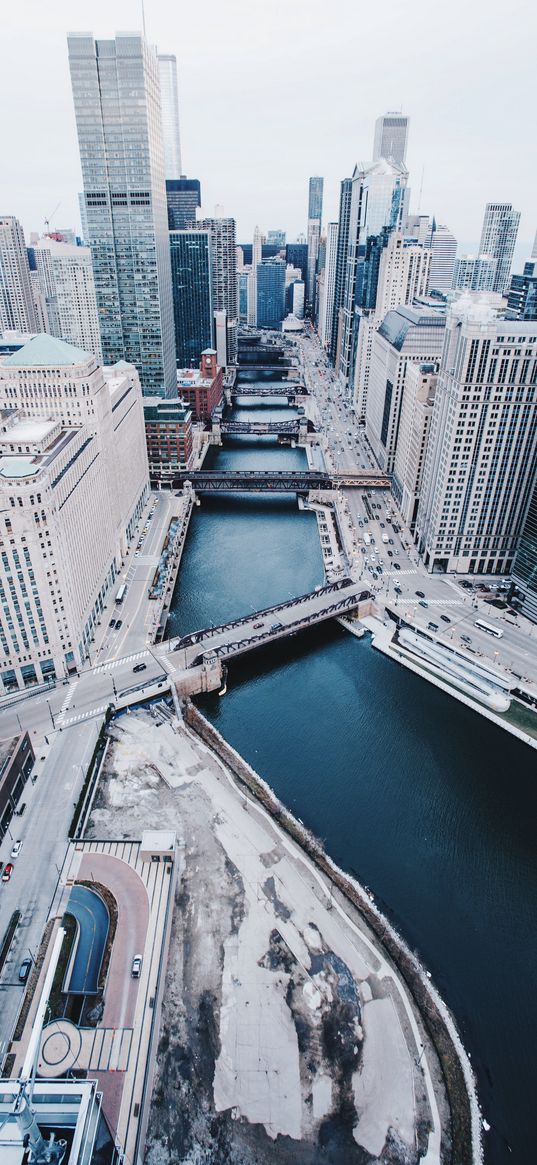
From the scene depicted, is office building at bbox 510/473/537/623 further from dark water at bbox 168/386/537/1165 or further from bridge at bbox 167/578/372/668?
dark water at bbox 168/386/537/1165

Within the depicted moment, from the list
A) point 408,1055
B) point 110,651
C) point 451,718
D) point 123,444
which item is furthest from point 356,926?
point 123,444

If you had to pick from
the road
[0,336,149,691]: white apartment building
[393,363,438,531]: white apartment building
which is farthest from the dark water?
[393,363,438,531]: white apartment building

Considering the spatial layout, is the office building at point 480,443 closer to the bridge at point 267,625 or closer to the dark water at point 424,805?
the bridge at point 267,625

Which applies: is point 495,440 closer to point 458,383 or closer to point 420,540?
point 458,383

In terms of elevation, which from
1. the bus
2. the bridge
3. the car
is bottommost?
the car

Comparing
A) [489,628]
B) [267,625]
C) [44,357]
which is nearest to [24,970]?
[267,625]

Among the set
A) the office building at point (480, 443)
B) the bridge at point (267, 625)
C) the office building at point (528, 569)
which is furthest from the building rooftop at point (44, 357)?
the office building at point (528, 569)

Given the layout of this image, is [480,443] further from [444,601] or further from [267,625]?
[267,625]
